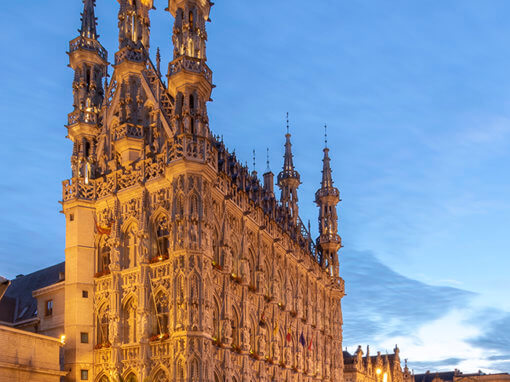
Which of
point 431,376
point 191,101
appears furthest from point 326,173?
point 431,376

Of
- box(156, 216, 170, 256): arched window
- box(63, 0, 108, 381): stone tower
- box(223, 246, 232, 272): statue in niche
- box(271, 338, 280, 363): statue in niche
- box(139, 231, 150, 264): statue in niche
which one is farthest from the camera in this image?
box(271, 338, 280, 363): statue in niche

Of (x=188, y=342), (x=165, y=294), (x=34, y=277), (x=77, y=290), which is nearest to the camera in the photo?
(x=188, y=342)

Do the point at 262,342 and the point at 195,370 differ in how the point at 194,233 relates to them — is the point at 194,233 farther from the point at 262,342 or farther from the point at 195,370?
the point at 262,342

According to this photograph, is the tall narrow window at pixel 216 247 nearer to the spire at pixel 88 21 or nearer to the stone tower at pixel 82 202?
the stone tower at pixel 82 202

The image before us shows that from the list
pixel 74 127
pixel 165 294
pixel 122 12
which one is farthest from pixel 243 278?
pixel 122 12

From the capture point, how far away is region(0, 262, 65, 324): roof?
5831 cm

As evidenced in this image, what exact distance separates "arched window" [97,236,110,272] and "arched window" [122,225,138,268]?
201cm

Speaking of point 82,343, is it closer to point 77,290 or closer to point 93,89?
point 77,290

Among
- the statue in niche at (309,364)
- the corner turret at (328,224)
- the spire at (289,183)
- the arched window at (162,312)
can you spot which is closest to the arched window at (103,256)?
the arched window at (162,312)

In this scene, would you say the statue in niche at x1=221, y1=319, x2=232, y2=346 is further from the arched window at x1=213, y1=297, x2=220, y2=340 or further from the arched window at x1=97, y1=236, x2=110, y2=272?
the arched window at x1=97, y1=236, x2=110, y2=272

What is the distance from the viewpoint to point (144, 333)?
1724 inches

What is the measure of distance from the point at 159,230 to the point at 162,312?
5.66 meters

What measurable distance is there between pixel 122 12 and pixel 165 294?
22547 millimetres

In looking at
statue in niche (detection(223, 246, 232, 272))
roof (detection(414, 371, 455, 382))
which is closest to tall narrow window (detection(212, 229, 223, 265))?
statue in niche (detection(223, 246, 232, 272))
